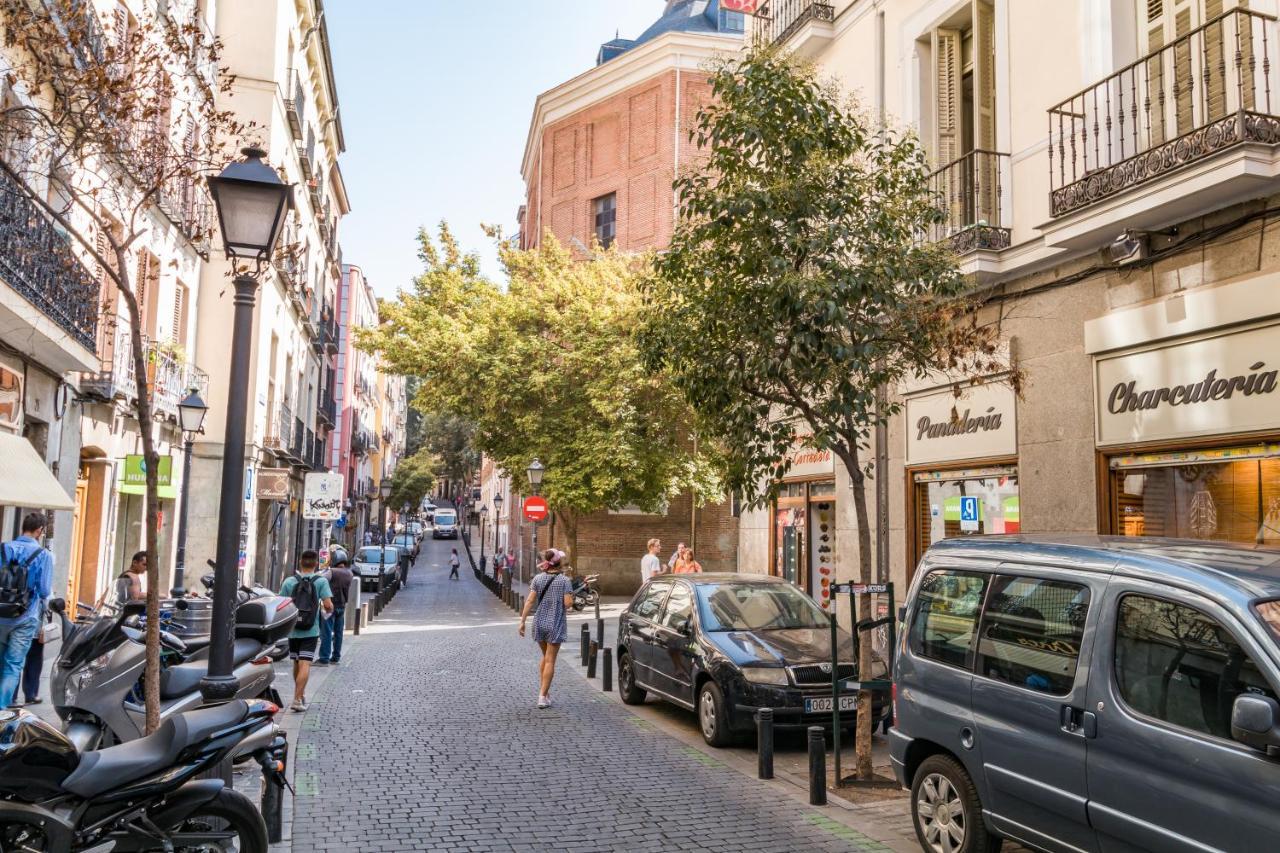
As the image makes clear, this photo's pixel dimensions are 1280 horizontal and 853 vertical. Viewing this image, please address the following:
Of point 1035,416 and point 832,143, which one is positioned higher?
point 832,143

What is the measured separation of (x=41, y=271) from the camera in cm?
1116

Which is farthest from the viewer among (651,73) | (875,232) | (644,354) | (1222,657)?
(651,73)

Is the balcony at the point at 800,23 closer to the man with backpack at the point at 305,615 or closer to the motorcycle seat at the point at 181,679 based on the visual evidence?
the man with backpack at the point at 305,615

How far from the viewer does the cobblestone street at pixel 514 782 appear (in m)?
6.28

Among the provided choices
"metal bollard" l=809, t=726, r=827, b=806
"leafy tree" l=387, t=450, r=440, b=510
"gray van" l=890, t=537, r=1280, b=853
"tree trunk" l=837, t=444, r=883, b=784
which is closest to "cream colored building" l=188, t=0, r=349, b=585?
"tree trunk" l=837, t=444, r=883, b=784

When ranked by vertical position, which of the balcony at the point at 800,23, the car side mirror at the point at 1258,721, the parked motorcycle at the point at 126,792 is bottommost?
the parked motorcycle at the point at 126,792

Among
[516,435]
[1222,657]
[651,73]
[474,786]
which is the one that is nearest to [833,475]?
[474,786]

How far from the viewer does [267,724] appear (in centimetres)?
535

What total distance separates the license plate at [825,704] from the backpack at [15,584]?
23.8 ft

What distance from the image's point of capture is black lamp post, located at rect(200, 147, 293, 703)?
227 inches

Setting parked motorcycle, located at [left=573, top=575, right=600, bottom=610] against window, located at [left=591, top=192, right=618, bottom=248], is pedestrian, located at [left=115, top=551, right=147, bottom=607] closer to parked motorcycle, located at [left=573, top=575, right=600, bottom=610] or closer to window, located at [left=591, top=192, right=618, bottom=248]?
parked motorcycle, located at [left=573, top=575, right=600, bottom=610]

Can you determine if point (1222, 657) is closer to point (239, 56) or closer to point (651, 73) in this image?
point (239, 56)

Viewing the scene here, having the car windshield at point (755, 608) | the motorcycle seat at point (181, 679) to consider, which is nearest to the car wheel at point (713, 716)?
the car windshield at point (755, 608)

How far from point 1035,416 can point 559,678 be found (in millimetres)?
7224
